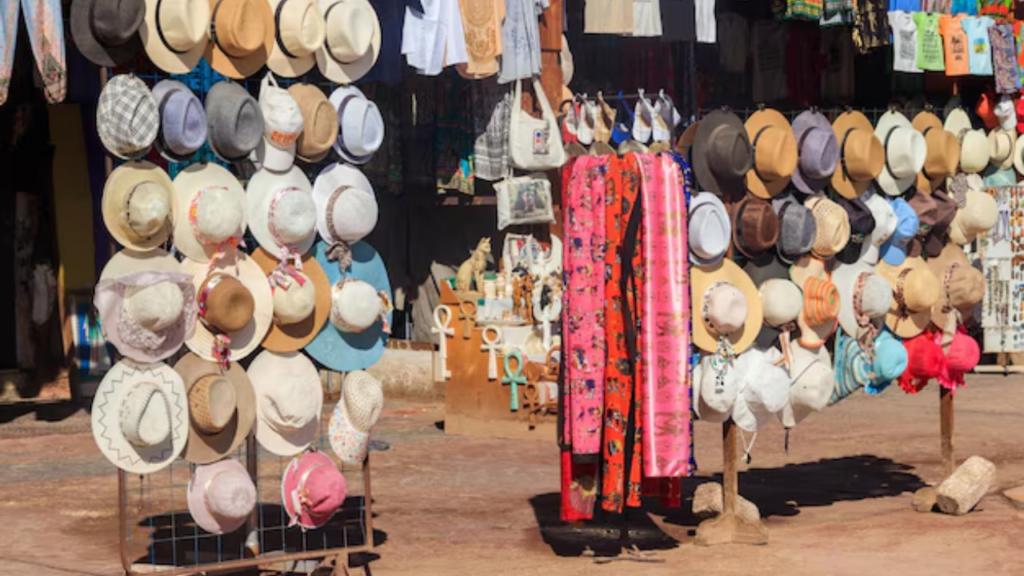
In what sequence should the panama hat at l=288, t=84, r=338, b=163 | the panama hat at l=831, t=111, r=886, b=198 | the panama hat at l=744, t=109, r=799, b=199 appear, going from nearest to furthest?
the panama hat at l=288, t=84, r=338, b=163, the panama hat at l=744, t=109, r=799, b=199, the panama hat at l=831, t=111, r=886, b=198

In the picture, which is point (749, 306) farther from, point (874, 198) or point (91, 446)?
point (91, 446)

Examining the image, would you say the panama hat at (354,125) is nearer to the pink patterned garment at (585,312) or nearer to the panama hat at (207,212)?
the panama hat at (207,212)

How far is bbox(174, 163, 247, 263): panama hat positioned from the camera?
7.25 metres

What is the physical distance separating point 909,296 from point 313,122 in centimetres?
378

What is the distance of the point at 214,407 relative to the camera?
23.7 feet

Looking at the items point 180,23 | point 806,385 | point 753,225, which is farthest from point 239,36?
point 806,385

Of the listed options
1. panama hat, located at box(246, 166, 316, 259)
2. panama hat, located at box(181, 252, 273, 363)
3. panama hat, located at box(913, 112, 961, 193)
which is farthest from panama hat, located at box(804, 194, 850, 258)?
panama hat, located at box(181, 252, 273, 363)

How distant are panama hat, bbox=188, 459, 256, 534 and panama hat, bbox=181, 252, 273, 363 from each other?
0.51 m

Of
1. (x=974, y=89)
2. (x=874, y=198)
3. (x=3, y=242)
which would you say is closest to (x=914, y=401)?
(x=974, y=89)

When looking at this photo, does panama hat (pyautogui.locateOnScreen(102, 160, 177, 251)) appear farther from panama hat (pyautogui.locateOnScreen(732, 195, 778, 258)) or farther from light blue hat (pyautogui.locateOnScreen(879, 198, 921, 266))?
light blue hat (pyautogui.locateOnScreen(879, 198, 921, 266))

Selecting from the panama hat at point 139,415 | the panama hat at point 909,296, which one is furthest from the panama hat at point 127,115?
the panama hat at point 909,296

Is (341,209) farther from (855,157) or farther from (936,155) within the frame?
(936,155)

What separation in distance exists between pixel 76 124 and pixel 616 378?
26.1ft

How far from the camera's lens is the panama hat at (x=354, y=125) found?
798 cm
